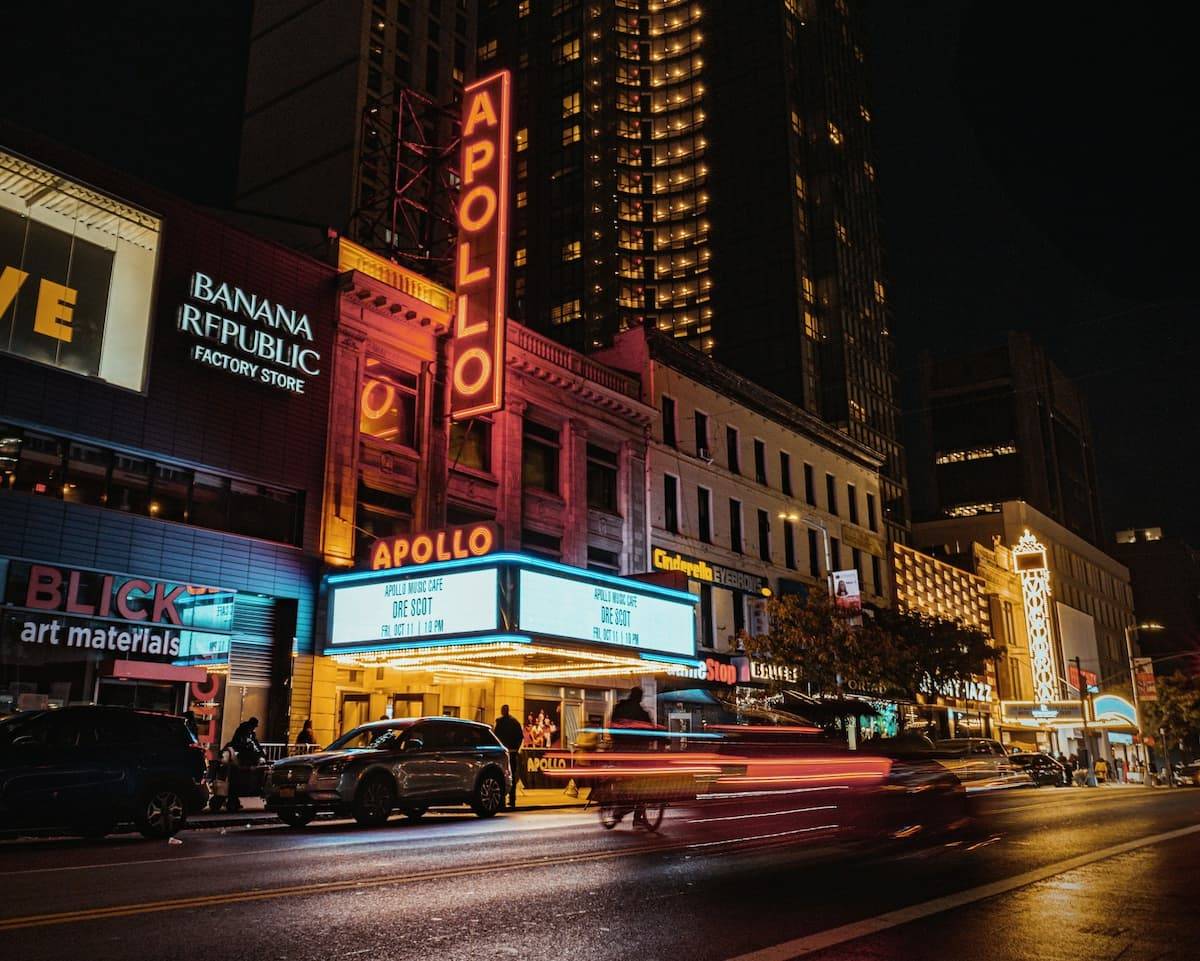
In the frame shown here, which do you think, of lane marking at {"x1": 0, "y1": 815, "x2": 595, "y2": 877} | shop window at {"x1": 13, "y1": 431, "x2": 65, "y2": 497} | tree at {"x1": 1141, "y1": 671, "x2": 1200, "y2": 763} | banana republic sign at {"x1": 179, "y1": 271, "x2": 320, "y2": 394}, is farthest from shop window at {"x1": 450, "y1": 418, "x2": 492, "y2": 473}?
tree at {"x1": 1141, "y1": 671, "x2": 1200, "y2": 763}

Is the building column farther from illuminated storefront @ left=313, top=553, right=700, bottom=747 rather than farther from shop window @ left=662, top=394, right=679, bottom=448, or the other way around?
shop window @ left=662, top=394, right=679, bottom=448

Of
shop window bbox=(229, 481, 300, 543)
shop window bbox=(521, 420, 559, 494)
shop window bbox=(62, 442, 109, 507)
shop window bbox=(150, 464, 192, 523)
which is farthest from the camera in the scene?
shop window bbox=(521, 420, 559, 494)

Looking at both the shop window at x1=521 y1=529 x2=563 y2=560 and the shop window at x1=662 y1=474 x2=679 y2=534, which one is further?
the shop window at x1=662 y1=474 x2=679 y2=534

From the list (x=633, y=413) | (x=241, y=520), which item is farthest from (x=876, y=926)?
(x=633, y=413)

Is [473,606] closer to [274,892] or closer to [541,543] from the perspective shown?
[541,543]

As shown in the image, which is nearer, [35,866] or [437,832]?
[35,866]

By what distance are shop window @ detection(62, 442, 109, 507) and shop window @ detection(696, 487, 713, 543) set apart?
23.0 meters

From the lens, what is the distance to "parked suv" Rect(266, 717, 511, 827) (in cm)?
→ 1586

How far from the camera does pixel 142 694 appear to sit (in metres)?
22.0

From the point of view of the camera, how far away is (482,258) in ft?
93.6

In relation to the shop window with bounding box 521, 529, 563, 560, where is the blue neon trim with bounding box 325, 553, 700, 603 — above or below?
below

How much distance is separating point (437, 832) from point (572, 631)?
1043 centimetres

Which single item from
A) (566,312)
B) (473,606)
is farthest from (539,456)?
(566,312)

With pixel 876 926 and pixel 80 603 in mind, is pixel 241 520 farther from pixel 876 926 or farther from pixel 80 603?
pixel 876 926
